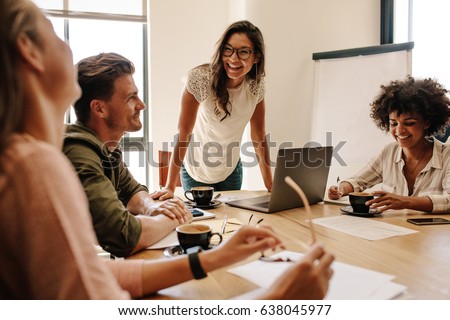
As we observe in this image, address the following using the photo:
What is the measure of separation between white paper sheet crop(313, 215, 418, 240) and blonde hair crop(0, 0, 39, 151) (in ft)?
3.26

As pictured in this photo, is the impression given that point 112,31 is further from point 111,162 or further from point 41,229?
point 41,229

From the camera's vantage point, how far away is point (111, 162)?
1371 millimetres

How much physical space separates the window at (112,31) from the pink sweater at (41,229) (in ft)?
11.0

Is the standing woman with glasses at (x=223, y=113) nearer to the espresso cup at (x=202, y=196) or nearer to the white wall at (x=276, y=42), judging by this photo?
the espresso cup at (x=202, y=196)

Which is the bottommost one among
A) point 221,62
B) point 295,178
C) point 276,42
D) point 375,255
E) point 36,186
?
point 375,255

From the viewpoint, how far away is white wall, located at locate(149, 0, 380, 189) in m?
3.24

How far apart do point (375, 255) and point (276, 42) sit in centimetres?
256

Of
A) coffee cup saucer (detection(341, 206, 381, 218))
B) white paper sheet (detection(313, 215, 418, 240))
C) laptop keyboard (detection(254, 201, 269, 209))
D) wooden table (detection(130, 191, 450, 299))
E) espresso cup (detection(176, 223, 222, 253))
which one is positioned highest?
espresso cup (detection(176, 223, 222, 253))

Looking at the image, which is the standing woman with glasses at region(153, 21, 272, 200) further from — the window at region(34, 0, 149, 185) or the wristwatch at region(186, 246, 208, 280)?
the window at region(34, 0, 149, 185)

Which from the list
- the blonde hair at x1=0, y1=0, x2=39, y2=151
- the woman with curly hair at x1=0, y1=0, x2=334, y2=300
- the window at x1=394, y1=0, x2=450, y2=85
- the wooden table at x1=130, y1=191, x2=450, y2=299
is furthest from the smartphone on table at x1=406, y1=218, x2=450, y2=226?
the window at x1=394, y1=0, x2=450, y2=85

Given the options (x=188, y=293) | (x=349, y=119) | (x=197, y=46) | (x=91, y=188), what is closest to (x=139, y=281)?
(x=188, y=293)

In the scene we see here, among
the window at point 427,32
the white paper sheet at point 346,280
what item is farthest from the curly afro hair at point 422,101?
the white paper sheet at point 346,280

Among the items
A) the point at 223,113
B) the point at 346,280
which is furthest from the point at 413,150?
the point at 346,280

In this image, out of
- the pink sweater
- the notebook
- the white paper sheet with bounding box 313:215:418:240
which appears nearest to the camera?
the pink sweater
